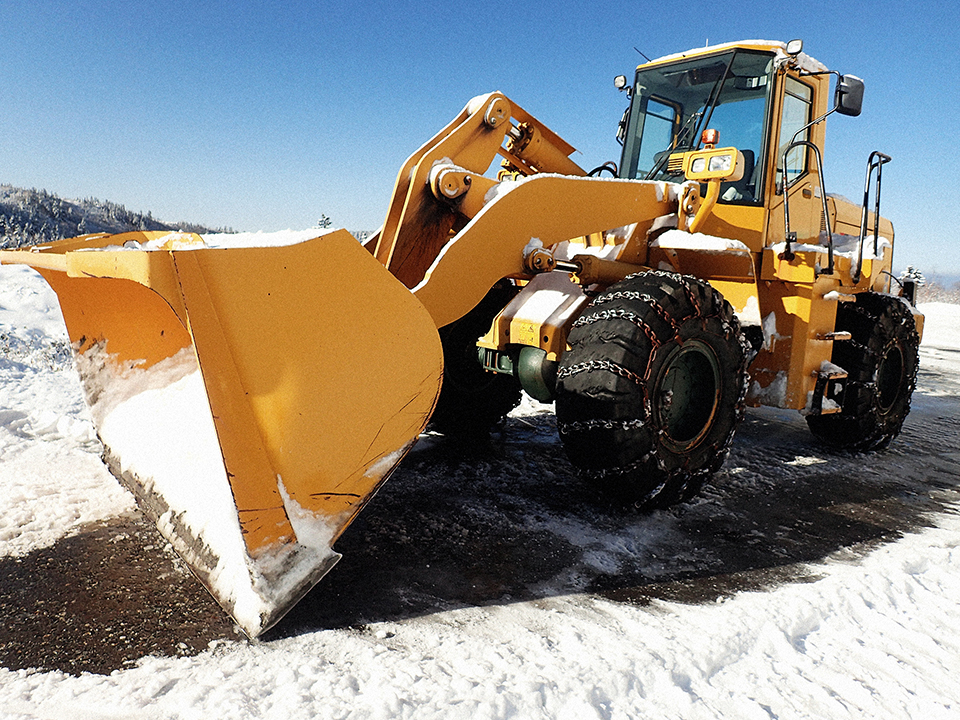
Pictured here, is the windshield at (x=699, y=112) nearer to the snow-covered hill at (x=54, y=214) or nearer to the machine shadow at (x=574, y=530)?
A: the machine shadow at (x=574, y=530)

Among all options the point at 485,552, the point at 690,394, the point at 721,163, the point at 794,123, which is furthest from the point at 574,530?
the point at 794,123

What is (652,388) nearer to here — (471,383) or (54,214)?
(471,383)

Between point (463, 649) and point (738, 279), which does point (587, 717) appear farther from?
point (738, 279)

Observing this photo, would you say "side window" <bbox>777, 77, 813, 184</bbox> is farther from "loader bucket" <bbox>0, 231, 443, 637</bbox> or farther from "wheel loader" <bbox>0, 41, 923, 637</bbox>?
"loader bucket" <bbox>0, 231, 443, 637</bbox>

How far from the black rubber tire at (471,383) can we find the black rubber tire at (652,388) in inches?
52.8

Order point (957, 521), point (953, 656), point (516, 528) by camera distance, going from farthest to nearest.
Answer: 1. point (957, 521)
2. point (516, 528)
3. point (953, 656)

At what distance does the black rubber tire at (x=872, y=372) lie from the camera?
17.4 ft

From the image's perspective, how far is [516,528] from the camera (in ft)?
11.3

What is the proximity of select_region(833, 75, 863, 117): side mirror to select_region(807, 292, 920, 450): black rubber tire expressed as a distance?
187 cm

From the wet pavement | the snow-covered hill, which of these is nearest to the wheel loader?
the wet pavement

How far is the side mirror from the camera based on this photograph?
13.9 ft

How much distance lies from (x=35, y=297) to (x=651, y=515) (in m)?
8.51

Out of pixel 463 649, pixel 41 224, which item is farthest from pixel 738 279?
pixel 41 224

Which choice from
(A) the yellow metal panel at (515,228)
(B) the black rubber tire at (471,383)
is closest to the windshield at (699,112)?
(A) the yellow metal panel at (515,228)
